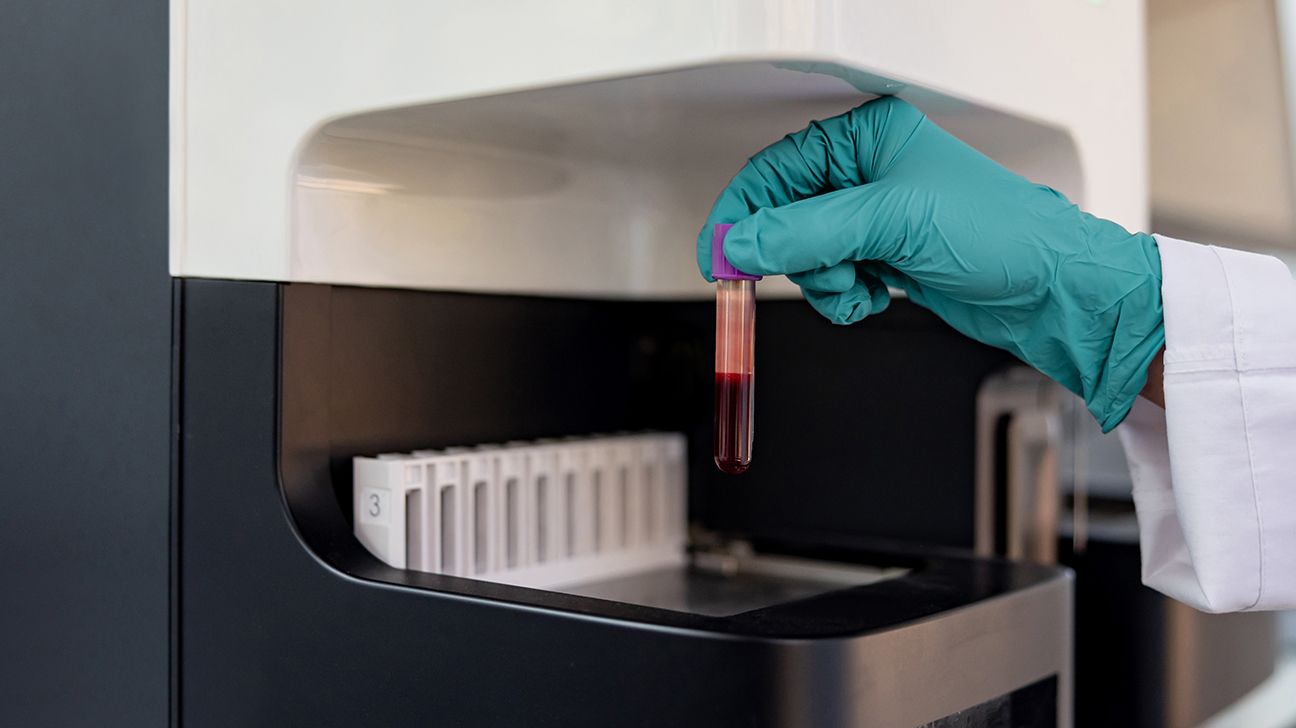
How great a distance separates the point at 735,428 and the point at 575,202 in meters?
0.34

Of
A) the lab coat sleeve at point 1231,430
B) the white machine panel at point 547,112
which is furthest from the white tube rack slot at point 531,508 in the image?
the lab coat sleeve at point 1231,430

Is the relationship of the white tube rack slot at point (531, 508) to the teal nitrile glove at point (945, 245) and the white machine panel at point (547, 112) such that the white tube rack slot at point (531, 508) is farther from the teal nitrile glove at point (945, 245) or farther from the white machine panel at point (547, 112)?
the teal nitrile glove at point (945, 245)

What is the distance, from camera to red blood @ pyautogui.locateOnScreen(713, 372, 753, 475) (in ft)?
2.09

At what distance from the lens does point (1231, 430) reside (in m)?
0.68

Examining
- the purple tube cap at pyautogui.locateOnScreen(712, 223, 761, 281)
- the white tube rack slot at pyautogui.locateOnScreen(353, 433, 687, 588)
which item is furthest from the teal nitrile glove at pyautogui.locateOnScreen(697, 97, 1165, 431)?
the white tube rack slot at pyautogui.locateOnScreen(353, 433, 687, 588)

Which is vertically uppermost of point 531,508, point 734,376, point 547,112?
point 547,112

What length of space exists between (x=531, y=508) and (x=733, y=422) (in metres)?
0.26

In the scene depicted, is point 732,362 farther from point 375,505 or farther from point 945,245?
point 375,505

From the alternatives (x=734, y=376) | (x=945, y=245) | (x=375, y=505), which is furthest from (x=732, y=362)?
(x=375, y=505)

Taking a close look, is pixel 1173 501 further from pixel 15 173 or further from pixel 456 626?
pixel 15 173

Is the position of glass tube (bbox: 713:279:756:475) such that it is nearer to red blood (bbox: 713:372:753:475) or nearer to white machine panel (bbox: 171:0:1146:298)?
red blood (bbox: 713:372:753:475)

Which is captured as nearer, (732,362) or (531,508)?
(732,362)

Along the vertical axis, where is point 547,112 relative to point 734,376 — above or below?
above

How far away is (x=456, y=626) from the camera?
0.65 m
